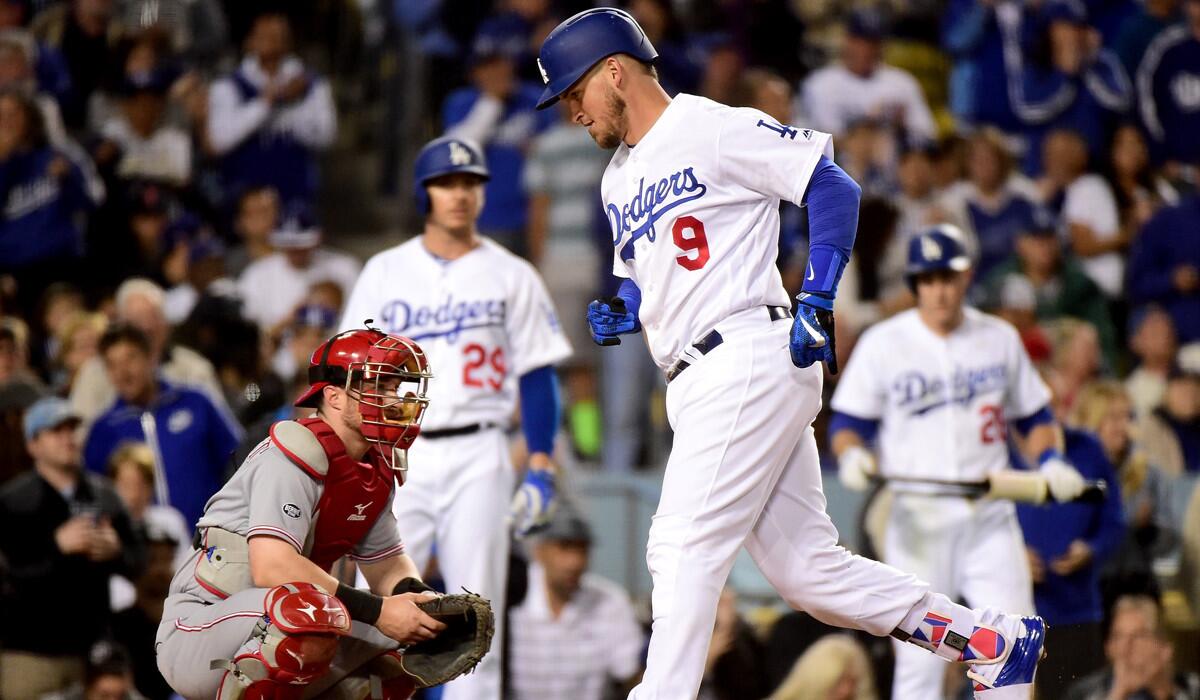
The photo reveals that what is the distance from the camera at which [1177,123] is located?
12.0 m

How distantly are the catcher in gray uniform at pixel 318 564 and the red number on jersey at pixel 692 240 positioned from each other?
938mm

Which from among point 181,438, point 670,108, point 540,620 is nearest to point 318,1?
point 181,438

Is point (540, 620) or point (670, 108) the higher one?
point (670, 108)

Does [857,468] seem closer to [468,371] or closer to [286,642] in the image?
[468,371]

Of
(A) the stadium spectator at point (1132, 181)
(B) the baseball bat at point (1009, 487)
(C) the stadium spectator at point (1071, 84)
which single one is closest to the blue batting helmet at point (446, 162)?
(B) the baseball bat at point (1009, 487)

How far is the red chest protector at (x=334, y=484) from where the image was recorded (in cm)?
488

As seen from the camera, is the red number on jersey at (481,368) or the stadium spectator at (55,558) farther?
the stadium spectator at (55,558)

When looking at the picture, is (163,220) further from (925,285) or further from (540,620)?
(925,285)

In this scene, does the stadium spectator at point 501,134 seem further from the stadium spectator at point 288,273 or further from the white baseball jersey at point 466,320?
the white baseball jersey at point 466,320

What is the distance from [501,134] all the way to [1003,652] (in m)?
7.13

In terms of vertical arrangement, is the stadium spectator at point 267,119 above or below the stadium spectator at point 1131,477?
above

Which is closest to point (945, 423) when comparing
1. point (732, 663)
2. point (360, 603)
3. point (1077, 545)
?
point (1077, 545)

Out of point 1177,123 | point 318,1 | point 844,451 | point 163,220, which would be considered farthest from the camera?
point 318,1

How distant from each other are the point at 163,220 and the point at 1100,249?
640 centimetres
